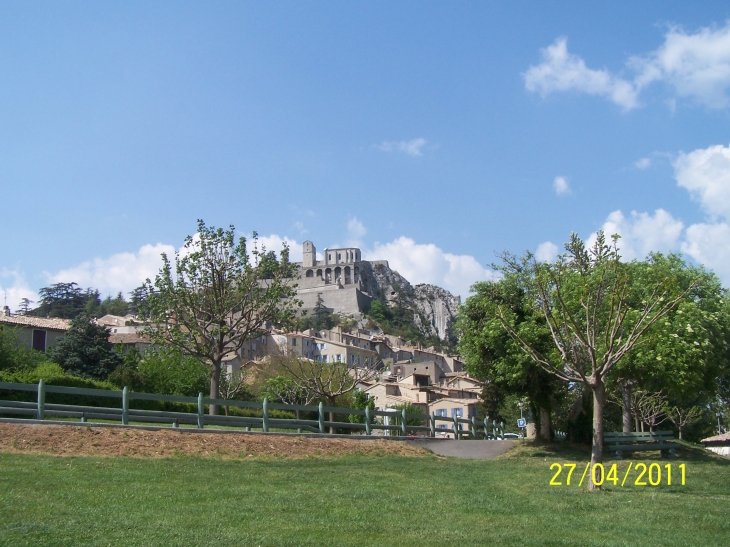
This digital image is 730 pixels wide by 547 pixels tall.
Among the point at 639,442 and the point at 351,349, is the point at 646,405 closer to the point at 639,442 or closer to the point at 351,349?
the point at 639,442

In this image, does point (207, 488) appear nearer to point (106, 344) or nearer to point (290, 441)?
point (290, 441)

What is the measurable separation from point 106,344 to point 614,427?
4224 centimetres

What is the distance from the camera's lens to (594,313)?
49.8 feet

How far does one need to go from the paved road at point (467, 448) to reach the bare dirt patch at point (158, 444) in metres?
3.54

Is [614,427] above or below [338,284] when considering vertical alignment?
below

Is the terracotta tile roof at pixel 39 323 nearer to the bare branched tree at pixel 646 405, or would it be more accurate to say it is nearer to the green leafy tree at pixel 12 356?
the green leafy tree at pixel 12 356

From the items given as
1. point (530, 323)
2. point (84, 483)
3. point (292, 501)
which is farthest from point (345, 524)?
point (530, 323)

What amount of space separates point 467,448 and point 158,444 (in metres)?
12.6

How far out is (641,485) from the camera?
15.7 metres

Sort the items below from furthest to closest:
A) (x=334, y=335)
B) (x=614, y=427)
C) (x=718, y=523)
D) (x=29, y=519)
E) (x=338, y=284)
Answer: (x=338, y=284) → (x=334, y=335) → (x=614, y=427) → (x=718, y=523) → (x=29, y=519)

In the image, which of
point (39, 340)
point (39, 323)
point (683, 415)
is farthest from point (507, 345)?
point (39, 323)

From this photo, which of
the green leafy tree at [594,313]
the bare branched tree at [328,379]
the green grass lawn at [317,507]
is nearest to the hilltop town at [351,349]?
the bare branched tree at [328,379]

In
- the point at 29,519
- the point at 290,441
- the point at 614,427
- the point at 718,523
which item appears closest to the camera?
the point at 29,519

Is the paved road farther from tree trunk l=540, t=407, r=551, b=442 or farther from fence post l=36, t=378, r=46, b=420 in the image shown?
fence post l=36, t=378, r=46, b=420
